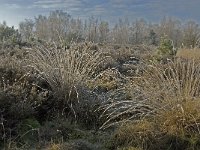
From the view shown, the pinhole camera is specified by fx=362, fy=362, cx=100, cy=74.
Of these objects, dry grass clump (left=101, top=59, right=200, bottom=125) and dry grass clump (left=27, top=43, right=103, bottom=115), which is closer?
dry grass clump (left=101, top=59, right=200, bottom=125)

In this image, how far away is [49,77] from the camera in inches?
268

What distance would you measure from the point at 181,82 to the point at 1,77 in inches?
127

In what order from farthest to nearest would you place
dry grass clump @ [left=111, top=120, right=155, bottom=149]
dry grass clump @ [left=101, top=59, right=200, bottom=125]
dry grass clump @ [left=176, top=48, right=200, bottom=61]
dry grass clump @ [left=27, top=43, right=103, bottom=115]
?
dry grass clump @ [left=176, top=48, right=200, bottom=61] → dry grass clump @ [left=27, top=43, right=103, bottom=115] → dry grass clump @ [left=101, top=59, right=200, bottom=125] → dry grass clump @ [left=111, top=120, right=155, bottom=149]

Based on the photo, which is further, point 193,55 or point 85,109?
point 193,55

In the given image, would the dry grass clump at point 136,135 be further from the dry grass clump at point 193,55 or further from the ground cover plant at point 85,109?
the dry grass clump at point 193,55

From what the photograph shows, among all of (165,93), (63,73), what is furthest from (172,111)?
(63,73)

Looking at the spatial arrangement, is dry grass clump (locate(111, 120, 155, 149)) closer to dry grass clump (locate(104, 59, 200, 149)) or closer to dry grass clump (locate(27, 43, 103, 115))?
dry grass clump (locate(104, 59, 200, 149))

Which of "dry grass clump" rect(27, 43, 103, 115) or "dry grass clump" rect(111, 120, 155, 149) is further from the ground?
"dry grass clump" rect(27, 43, 103, 115)

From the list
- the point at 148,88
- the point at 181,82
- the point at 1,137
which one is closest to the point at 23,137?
the point at 1,137

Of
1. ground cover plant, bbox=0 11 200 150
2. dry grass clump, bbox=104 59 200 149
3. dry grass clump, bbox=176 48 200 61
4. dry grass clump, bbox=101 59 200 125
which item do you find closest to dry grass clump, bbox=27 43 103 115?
ground cover plant, bbox=0 11 200 150

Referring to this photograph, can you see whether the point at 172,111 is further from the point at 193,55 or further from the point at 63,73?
the point at 193,55

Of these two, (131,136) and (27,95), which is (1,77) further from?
(131,136)

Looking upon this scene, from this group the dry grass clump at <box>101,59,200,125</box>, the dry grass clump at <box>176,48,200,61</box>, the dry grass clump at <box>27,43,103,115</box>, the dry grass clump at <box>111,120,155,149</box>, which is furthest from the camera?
the dry grass clump at <box>176,48,200,61</box>

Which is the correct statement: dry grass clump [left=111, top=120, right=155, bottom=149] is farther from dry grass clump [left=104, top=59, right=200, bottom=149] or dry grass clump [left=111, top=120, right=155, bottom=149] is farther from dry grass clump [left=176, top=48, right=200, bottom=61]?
dry grass clump [left=176, top=48, right=200, bottom=61]
